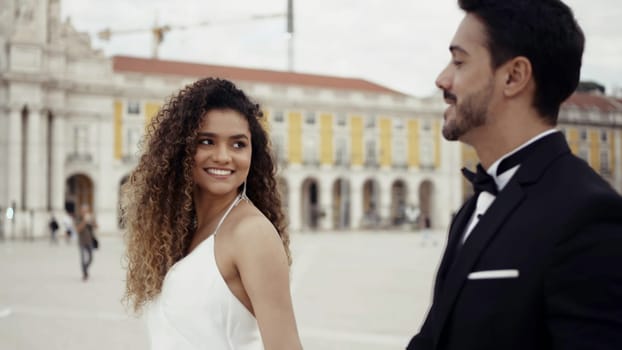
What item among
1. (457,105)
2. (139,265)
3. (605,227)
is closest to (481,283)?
(605,227)

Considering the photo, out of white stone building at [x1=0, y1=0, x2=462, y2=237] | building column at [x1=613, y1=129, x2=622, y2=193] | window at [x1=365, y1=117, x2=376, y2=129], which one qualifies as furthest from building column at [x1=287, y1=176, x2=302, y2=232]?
building column at [x1=613, y1=129, x2=622, y2=193]

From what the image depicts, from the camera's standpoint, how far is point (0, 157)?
118 feet

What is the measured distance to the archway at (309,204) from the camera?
155ft

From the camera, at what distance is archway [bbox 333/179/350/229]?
1780 inches

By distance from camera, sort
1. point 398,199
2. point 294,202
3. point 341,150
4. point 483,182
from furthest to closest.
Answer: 1. point 398,199
2. point 341,150
3. point 294,202
4. point 483,182

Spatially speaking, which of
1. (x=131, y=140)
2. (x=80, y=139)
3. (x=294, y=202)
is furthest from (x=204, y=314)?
(x=294, y=202)

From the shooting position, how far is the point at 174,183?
92.7 inches

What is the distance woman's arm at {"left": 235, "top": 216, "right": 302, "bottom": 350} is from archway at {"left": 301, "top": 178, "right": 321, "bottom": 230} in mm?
45197

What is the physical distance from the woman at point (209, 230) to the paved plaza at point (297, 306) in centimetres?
307

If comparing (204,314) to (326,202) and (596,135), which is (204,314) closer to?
(326,202)

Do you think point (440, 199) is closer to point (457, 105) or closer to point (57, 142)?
point (57, 142)

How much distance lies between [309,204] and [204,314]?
150 feet

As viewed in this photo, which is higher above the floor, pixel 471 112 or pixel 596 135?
pixel 596 135

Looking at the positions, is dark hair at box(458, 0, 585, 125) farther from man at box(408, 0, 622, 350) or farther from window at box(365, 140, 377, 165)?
window at box(365, 140, 377, 165)
